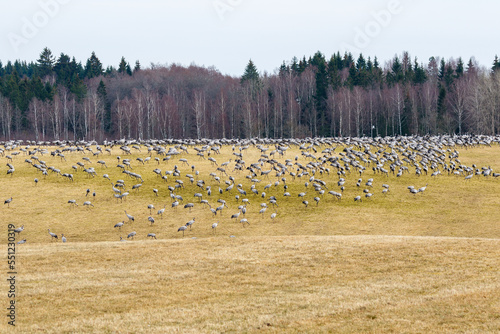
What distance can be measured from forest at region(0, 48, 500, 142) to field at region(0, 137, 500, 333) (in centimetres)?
7228

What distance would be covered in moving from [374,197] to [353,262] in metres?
30.3

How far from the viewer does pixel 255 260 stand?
26141 millimetres

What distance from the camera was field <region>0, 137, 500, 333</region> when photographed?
17.5 m

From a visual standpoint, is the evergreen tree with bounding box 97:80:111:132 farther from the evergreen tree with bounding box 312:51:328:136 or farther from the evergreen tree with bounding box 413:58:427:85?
the evergreen tree with bounding box 413:58:427:85

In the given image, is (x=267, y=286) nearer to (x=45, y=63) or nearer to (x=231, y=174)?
(x=231, y=174)

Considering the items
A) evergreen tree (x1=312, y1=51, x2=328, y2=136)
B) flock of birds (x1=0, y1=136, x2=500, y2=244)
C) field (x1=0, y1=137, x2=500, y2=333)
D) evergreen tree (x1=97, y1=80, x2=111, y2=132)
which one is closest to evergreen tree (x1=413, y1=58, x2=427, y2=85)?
evergreen tree (x1=312, y1=51, x2=328, y2=136)

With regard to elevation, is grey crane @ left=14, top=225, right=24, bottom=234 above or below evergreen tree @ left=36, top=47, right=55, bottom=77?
below

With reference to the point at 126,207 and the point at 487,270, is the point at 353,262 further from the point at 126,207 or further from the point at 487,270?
the point at 126,207

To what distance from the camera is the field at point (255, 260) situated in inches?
689

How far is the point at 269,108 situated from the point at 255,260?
12027 cm

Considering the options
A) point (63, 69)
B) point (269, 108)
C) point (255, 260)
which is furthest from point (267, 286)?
point (63, 69)

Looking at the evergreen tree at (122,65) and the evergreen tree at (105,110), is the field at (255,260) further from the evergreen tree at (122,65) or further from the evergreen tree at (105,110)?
the evergreen tree at (122,65)

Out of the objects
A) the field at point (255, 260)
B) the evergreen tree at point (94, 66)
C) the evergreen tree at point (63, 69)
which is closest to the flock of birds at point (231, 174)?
the field at point (255, 260)

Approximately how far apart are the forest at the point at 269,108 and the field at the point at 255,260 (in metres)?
72.3
